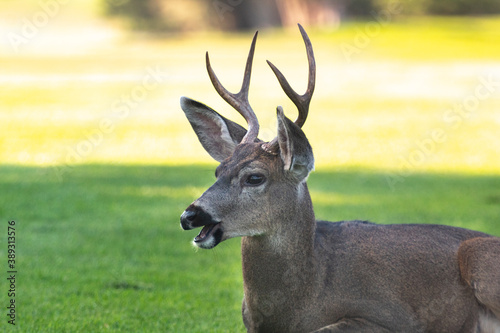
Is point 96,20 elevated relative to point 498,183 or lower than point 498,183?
lower

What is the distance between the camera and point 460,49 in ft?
128

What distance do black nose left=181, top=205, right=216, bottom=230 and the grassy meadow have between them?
165 centimetres

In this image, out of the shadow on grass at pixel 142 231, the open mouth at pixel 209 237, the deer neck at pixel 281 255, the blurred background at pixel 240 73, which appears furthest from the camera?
the blurred background at pixel 240 73

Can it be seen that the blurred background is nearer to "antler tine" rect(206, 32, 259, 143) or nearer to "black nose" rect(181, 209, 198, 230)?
"antler tine" rect(206, 32, 259, 143)

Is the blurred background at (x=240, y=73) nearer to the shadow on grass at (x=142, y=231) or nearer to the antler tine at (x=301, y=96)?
the shadow on grass at (x=142, y=231)

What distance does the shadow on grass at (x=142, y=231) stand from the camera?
22.0 ft

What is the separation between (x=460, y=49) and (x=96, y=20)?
25414 millimetres

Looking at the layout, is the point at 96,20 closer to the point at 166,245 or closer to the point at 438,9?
the point at 438,9

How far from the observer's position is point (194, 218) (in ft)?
15.7

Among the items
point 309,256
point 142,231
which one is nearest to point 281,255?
point 309,256

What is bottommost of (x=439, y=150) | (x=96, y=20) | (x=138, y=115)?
(x=96, y=20)

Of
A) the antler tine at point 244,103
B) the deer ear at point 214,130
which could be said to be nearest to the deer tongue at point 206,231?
the antler tine at point 244,103

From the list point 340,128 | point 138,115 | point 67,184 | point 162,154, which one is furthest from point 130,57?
point 67,184

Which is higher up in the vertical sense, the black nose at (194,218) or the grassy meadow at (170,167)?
the black nose at (194,218)
